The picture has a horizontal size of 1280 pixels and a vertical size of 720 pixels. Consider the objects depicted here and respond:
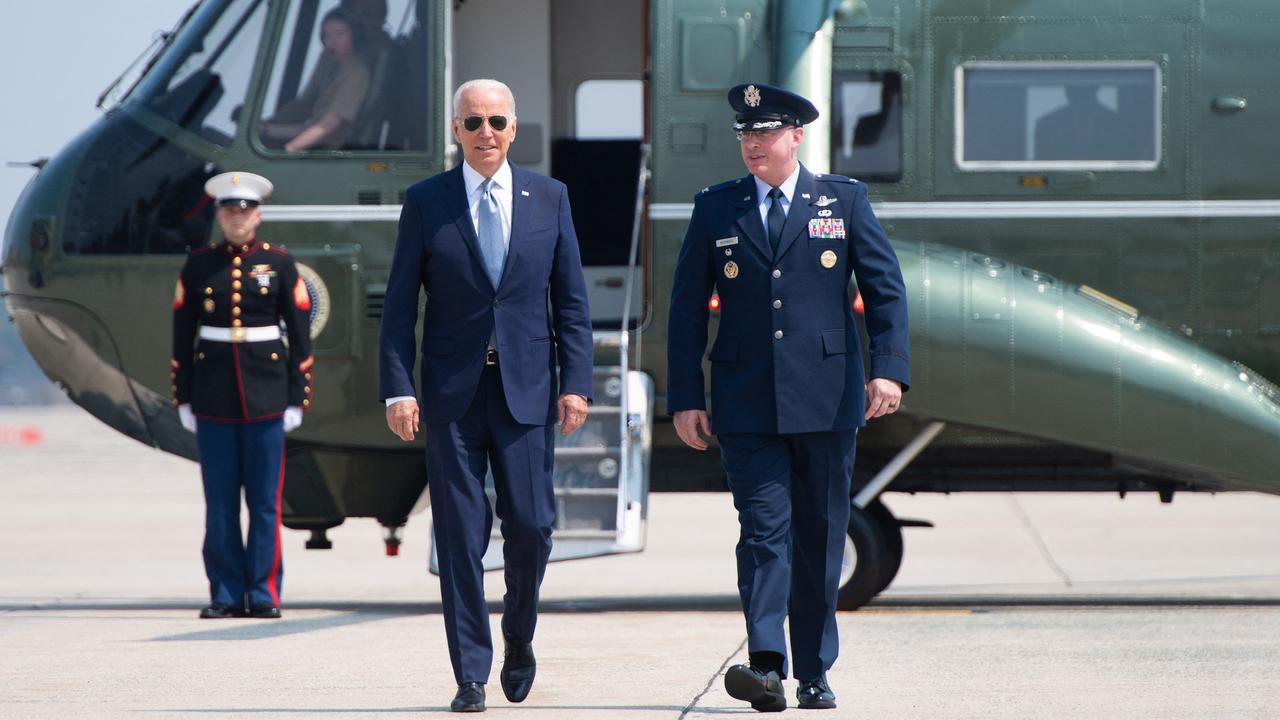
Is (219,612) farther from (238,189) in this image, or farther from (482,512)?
(482,512)

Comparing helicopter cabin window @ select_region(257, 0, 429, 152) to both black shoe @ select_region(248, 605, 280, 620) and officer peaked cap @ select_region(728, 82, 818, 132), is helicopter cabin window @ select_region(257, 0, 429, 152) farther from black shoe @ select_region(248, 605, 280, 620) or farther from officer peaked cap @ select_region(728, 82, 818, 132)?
officer peaked cap @ select_region(728, 82, 818, 132)

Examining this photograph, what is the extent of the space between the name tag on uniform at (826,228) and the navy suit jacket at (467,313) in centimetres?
75

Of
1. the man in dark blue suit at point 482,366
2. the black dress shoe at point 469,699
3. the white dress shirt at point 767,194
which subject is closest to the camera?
the black dress shoe at point 469,699

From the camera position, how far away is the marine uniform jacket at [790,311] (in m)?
5.60

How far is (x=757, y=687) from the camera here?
5.31 meters

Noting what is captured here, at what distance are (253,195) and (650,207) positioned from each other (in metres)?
1.72

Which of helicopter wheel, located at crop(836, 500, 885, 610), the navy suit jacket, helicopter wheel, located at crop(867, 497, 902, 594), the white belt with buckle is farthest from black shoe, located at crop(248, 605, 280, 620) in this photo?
the navy suit jacket

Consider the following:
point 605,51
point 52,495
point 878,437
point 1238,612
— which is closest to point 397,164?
point 605,51

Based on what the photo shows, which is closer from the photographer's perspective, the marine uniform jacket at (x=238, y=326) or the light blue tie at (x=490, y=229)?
the light blue tie at (x=490, y=229)

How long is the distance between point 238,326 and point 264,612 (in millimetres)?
1218

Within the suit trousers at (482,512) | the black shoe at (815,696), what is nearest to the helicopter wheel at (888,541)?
the black shoe at (815,696)

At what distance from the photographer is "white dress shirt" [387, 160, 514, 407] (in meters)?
5.71

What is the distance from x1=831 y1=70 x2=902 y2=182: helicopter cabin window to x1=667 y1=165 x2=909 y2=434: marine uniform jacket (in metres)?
2.75

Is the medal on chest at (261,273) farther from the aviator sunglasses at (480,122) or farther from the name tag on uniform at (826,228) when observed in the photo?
the name tag on uniform at (826,228)
